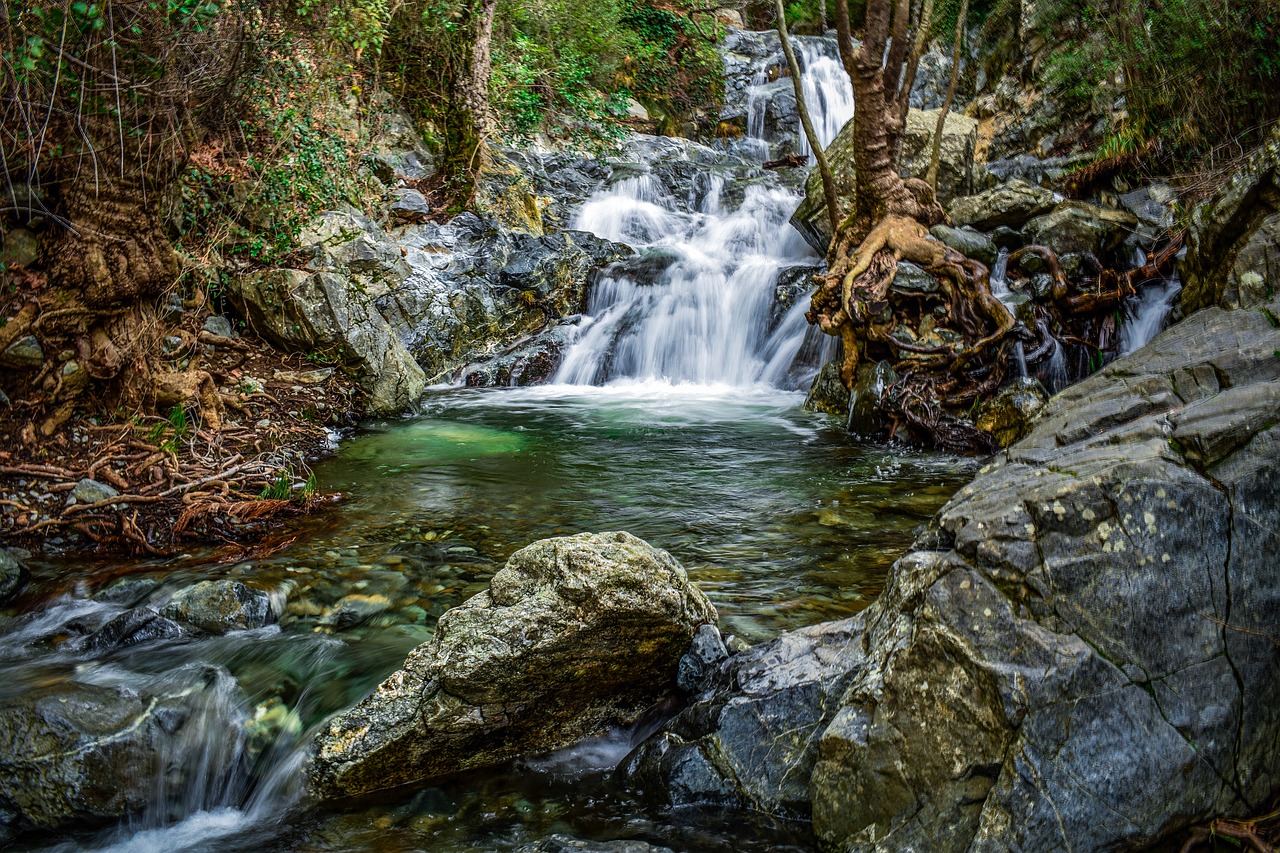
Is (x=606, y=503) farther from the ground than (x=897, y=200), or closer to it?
closer to it

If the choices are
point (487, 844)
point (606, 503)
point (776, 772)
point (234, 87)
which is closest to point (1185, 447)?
point (776, 772)

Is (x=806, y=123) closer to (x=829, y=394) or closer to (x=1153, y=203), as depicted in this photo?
(x=829, y=394)

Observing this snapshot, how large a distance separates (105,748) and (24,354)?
3.80 metres

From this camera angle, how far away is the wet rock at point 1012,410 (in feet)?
22.6

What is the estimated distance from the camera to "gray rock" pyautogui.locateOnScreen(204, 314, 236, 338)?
319 inches

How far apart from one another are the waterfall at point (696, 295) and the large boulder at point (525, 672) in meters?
7.15

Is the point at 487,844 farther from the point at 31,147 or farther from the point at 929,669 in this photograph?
the point at 31,147

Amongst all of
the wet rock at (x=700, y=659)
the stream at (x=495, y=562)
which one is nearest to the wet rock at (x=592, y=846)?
the stream at (x=495, y=562)

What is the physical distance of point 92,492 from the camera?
5398mm

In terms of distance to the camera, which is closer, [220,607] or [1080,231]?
[220,607]

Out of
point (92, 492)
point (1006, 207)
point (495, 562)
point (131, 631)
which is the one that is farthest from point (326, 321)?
point (1006, 207)

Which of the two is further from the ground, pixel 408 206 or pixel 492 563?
pixel 408 206

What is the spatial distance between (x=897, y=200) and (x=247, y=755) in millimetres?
8085

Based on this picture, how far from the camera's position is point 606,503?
624 cm
